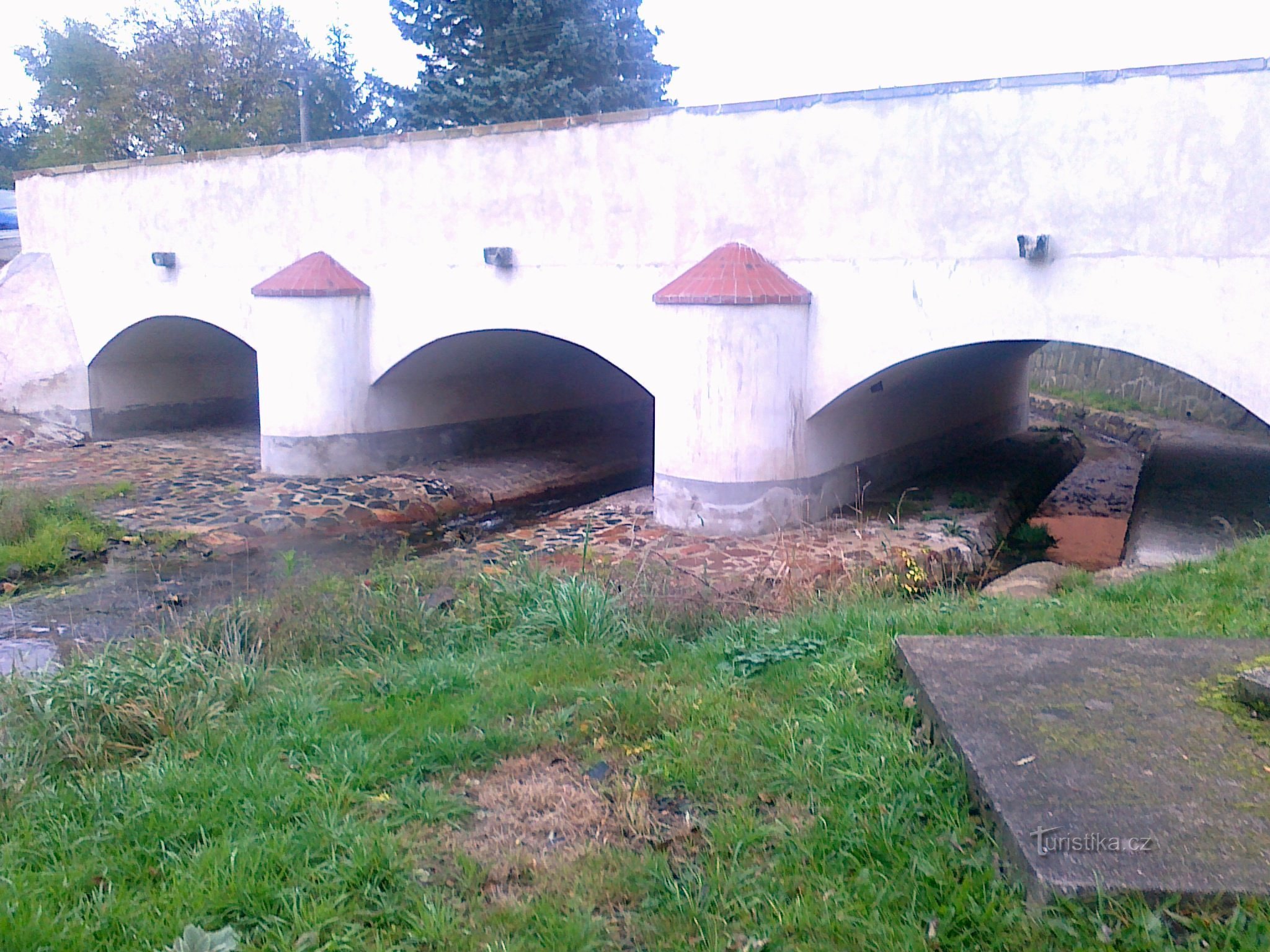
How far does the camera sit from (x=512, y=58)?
2122 centimetres

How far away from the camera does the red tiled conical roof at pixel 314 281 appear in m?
12.1

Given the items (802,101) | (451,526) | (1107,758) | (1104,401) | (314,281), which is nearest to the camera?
(1107,758)

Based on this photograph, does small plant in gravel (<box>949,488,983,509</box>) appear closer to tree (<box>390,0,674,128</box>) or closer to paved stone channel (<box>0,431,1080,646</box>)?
paved stone channel (<box>0,431,1080,646</box>)

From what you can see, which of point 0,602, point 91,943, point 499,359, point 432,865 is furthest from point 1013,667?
point 499,359

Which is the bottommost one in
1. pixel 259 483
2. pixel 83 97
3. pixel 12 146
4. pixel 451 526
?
pixel 451 526

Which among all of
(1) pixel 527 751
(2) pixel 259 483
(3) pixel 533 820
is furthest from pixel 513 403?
Result: (3) pixel 533 820

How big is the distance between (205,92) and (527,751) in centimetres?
2885

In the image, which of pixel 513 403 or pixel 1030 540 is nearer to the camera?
pixel 1030 540

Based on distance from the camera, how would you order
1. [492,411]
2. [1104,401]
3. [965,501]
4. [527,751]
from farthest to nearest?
[1104,401] < [492,411] < [965,501] < [527,751]

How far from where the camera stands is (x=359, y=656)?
5.11m

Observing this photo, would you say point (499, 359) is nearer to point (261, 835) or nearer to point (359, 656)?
point (359, 656)

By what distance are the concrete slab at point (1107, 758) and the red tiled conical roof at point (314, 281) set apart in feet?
31.9

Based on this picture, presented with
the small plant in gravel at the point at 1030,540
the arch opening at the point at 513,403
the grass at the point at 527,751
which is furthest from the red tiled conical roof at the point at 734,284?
the grass at the point at 527,751

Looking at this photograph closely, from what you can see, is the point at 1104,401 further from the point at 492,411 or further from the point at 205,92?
the point at 205,92
